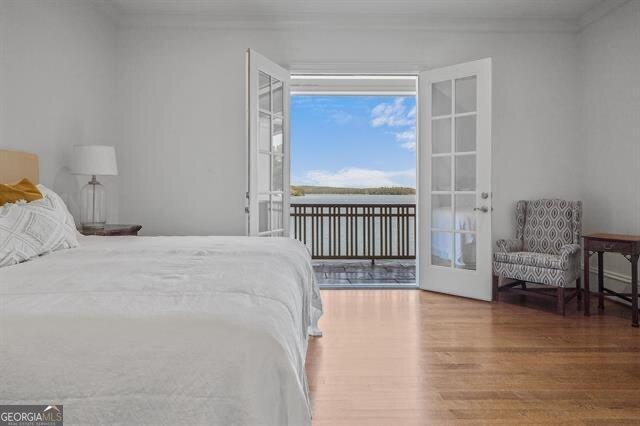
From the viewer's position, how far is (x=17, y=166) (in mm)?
2861

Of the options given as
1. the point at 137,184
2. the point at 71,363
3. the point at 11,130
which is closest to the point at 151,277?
the point at 71,363

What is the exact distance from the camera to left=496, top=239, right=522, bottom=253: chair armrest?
4.12 meters

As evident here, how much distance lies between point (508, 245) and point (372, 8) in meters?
2.58

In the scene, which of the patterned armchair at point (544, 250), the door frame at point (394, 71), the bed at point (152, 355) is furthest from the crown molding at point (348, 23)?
the bed at point (152, 355)

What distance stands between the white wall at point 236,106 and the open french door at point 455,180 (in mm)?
453

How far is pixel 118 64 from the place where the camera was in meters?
4.44

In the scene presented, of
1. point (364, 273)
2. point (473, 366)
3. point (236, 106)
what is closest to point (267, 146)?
point (236, 106)

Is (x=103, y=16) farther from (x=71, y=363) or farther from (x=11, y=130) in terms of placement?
(x=71, y=363)

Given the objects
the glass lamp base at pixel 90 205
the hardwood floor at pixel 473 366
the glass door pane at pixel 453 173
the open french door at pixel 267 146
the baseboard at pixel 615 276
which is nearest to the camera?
the hardwood floor at pixel 473 366

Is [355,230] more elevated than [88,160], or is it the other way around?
[88,160]

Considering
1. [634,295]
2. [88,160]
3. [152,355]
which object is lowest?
[634,295]

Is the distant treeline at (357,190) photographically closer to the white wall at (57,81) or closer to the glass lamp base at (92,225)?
the white wall at (57,81)

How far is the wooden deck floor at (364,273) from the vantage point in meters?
4.98

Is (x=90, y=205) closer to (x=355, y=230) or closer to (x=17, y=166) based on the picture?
(x=17, y=166)
